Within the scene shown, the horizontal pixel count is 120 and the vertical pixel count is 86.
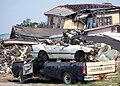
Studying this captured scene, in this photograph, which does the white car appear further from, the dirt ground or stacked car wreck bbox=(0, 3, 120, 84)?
the dirt ground

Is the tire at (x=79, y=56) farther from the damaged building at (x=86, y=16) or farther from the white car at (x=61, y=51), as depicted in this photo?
the damaged building at (x=86, y=16)

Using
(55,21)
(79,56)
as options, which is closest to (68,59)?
(79,56)

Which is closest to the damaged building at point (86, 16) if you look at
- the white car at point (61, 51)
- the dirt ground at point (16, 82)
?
the dirt ground at point (16, 82)

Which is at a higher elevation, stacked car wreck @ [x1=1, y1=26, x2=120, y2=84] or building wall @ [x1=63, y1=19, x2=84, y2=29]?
building wall @ [x1=63, y1=19, x2=84, y2=29]

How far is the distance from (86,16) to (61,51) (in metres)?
26.5

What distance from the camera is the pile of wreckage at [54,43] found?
766 inches

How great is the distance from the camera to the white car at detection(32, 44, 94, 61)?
762 inches

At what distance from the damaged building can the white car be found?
82.4 ft

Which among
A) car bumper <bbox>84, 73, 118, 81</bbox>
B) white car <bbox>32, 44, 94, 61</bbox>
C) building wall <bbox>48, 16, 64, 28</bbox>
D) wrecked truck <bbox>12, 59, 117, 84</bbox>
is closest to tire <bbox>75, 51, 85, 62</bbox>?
white car <bbox>32, 44, 94, 61</bbox>

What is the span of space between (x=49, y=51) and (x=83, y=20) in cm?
2707

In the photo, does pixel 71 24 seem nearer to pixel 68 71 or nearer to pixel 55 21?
pixel 55 21

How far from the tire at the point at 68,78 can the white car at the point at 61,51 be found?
121cm

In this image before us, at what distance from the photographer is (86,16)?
46.2 meters

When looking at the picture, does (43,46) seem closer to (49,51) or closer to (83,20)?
(49,51)
